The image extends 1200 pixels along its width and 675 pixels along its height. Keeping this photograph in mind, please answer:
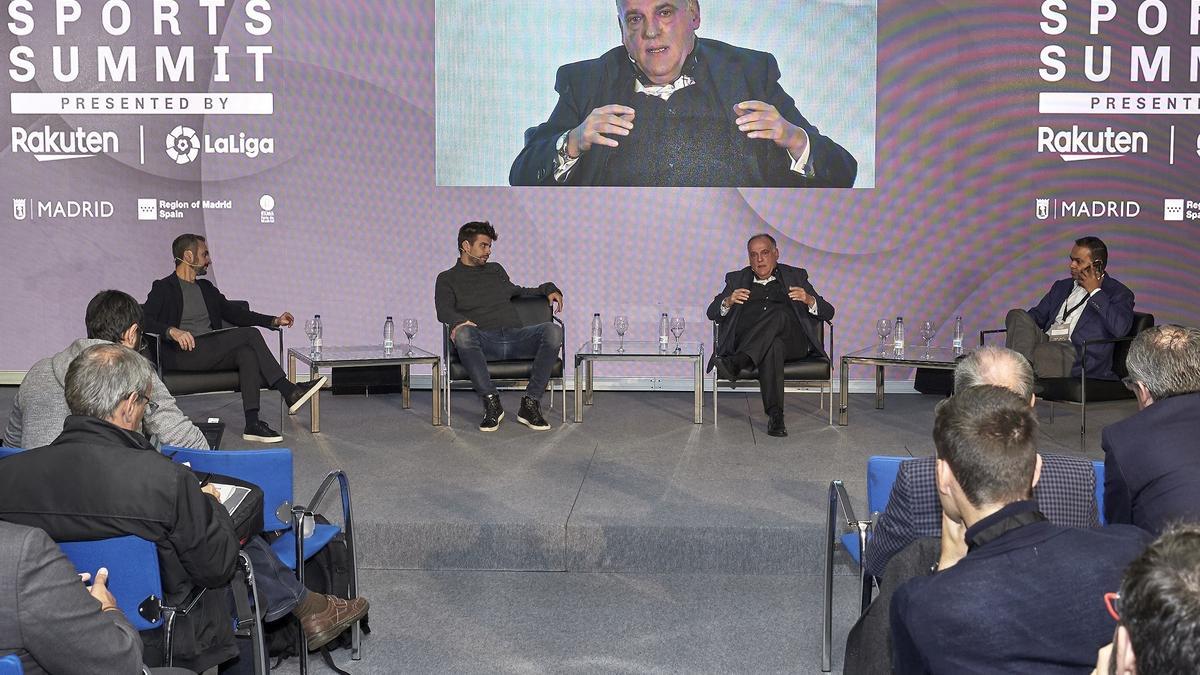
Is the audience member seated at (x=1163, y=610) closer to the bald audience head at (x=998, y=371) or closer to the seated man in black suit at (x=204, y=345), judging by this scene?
the bald audience head at (x=998, y=371)

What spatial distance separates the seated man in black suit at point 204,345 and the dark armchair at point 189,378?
34 millimetres

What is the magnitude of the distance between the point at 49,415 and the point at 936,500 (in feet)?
8.88

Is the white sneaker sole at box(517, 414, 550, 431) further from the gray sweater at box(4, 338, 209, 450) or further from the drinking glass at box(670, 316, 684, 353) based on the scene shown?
the gray sweater at box(4, 338, 209, 450)

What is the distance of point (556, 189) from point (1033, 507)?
20.5ft

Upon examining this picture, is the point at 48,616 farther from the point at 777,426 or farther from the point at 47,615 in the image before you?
the point at 777,426

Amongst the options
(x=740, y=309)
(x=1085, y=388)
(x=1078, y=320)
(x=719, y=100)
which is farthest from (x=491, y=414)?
(x=1078, y=320)

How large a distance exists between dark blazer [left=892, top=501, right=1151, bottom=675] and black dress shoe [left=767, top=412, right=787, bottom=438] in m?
4.53

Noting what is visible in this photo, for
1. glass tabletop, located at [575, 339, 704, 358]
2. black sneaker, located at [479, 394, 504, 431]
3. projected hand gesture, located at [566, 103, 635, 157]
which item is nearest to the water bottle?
glass tabletop, located at [575, 339, 704, 358]

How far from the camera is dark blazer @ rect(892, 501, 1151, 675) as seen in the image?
1642 millimetres

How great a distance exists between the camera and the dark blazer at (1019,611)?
164 cm

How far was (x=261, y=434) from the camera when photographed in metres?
6.09

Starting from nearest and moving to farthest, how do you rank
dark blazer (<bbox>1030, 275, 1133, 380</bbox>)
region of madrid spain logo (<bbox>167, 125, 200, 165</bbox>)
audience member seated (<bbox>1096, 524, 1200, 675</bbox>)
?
audience member seated (<bbox>1096, 524, 1200, 675</bbox>) → dark blazer (<bbox>1030, 275, 1133, 380</bbox>) → region of madrid spain logo (<bbox>167, 125, 200, 165</bbox>)

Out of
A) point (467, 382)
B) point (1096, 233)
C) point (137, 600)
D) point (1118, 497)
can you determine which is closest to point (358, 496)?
point (467, 382)

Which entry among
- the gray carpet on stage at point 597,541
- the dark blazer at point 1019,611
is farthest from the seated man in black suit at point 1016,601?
the gray carpet on stage at point 597,541
